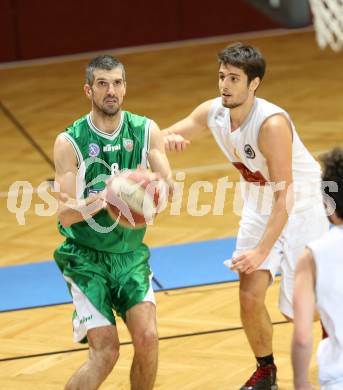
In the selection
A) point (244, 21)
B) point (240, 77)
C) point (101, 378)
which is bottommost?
point (244, 21)

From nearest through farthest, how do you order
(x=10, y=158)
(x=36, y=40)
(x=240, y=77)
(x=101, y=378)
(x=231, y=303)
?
(x=101, y=378), (x=240, y=77), (x=231, y=303), (x=10, y=158), (x=36, y=40)

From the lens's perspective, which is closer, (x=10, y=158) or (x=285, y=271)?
(x=285, y=271)

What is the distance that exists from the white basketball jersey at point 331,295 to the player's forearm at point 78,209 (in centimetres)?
156

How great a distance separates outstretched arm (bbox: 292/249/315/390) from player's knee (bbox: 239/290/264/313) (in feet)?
6.46

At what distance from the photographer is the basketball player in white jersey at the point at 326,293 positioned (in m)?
4.10

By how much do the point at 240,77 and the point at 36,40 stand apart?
30.5 feet

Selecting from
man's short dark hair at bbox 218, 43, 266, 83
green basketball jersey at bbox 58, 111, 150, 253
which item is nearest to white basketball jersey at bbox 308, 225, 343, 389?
green basketball jersey at bbox 58, 111, 150, 253

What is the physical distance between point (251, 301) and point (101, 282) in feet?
2.94

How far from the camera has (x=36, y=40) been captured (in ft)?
49.1

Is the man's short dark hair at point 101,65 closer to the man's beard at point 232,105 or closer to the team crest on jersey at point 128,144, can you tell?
the team crest on jersey at point 128,144

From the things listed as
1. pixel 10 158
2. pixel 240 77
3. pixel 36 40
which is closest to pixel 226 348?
pixel 240 77

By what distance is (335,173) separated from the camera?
4184 mm

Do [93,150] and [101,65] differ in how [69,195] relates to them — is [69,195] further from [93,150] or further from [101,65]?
[101,65]

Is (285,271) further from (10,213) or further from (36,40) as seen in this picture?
(36,40)
